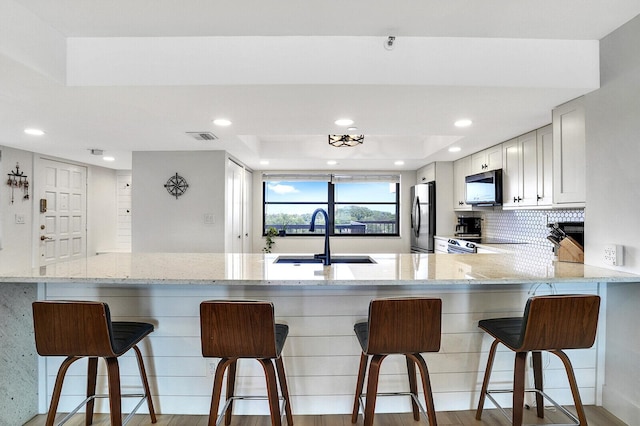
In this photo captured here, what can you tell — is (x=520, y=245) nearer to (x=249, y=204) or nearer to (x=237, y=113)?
(x=237, y=113)

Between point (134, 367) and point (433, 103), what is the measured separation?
2.61 metres

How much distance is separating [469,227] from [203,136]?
372cm

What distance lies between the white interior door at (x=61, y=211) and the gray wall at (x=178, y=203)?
1.40 m

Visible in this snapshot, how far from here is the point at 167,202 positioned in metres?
4.35

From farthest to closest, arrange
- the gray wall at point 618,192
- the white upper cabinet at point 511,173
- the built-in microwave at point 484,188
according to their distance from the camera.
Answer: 1. the built-in microwave at point 484,188
2. the white upper cabinet at point 511,173
3. the gray wall at point 618,192

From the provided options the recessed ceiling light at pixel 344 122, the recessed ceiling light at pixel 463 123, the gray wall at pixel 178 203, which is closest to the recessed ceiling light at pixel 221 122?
the recessed ceiling light at pixel 344 122

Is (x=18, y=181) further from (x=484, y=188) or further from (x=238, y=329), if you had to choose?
(x=484, y=188)

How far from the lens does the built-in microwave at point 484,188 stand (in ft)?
12.3

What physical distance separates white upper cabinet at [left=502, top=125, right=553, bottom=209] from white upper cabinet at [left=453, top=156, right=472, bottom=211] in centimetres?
89

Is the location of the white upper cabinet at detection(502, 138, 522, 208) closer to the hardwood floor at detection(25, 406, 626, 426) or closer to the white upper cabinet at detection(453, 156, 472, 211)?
the white upper cabinet at detection(453, 156, 472, 211)

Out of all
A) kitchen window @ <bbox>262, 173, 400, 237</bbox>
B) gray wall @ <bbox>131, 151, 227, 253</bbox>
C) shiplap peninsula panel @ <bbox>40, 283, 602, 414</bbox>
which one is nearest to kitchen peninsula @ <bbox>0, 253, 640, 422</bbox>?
shiplap peninsula panel @ <bbox>40, 283, 602, 414</bbox>

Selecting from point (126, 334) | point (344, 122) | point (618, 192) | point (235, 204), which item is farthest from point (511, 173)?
point (126, 334)

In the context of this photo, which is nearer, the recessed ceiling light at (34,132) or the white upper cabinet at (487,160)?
the recessed ceiling light at (34,132)

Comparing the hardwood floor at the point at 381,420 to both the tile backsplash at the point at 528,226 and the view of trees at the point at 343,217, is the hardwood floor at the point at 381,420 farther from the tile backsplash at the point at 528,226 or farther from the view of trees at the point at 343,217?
the view of trees at the point at 343,217
